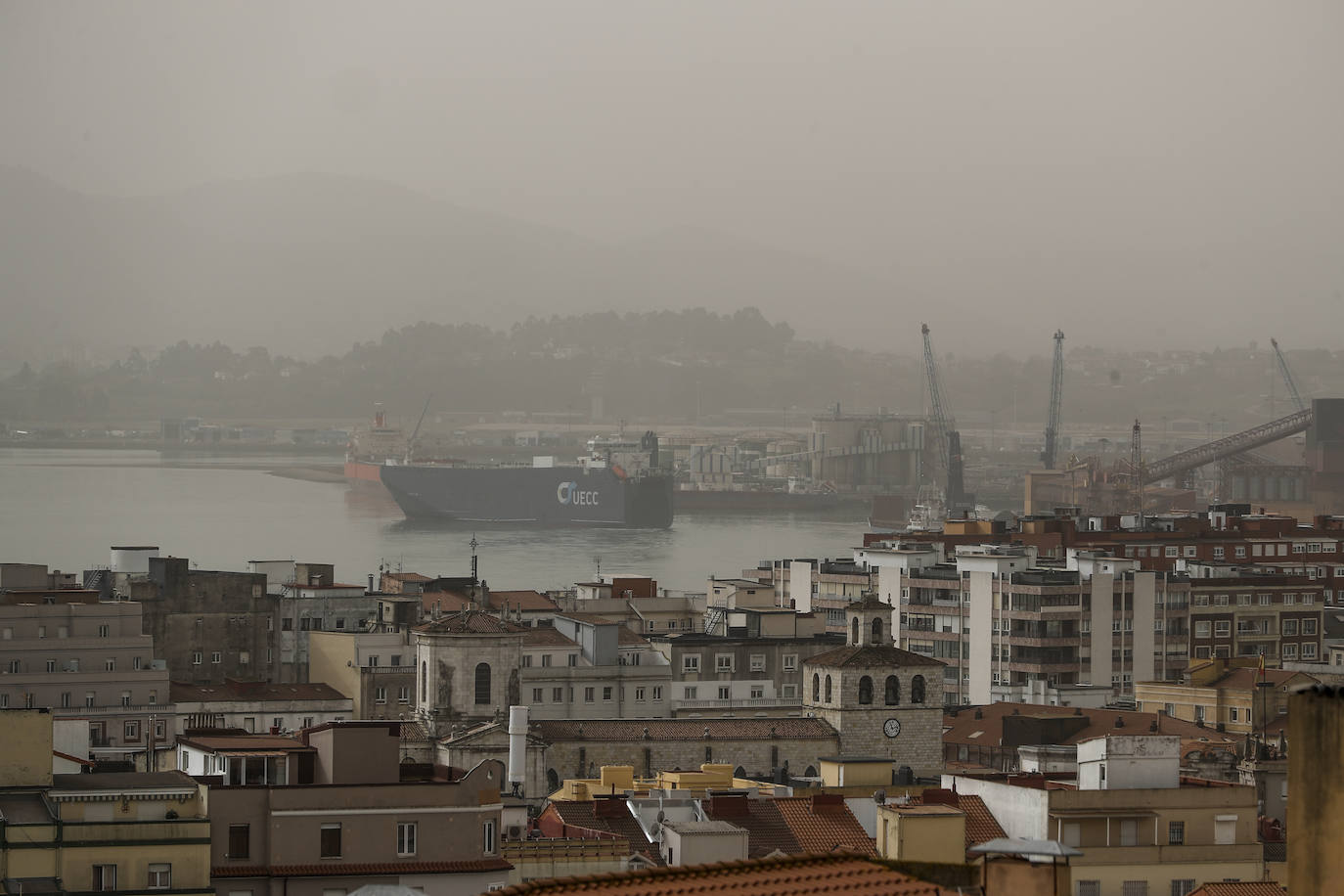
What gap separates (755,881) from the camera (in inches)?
212

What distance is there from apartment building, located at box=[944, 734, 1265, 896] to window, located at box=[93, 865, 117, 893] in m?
4.03

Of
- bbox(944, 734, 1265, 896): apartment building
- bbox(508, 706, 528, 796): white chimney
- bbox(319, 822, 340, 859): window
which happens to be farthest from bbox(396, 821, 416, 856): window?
bbox(508, 706, 528, 796): white chimney

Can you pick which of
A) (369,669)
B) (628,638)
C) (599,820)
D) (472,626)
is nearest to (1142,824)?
(599,820)

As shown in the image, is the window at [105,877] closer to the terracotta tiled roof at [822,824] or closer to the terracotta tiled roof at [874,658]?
the terracotta tiled roof at [822,824]

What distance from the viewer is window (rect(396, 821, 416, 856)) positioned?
1062 cm

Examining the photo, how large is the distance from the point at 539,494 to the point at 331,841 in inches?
4386

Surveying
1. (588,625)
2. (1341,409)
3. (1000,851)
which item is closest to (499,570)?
(1341,409)

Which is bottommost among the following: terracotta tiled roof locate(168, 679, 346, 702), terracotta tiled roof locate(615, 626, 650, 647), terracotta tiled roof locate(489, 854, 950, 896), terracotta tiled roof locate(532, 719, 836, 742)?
terracotta tiled roof locate(168, 679, 346, 702)

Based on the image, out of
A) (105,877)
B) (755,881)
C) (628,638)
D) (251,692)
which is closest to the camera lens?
(755,881)

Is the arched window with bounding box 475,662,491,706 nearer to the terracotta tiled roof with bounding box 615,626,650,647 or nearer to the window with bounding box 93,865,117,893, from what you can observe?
the terracotta tiled roof with bounding box 615,626,650,647

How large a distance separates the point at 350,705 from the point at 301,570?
25.1ft

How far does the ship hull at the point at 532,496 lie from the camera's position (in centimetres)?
11900

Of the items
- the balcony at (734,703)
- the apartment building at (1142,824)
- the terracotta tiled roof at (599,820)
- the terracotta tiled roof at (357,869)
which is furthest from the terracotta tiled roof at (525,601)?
the terracotta tiled roof at (357,869)

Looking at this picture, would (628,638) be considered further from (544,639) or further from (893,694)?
(893,694)
